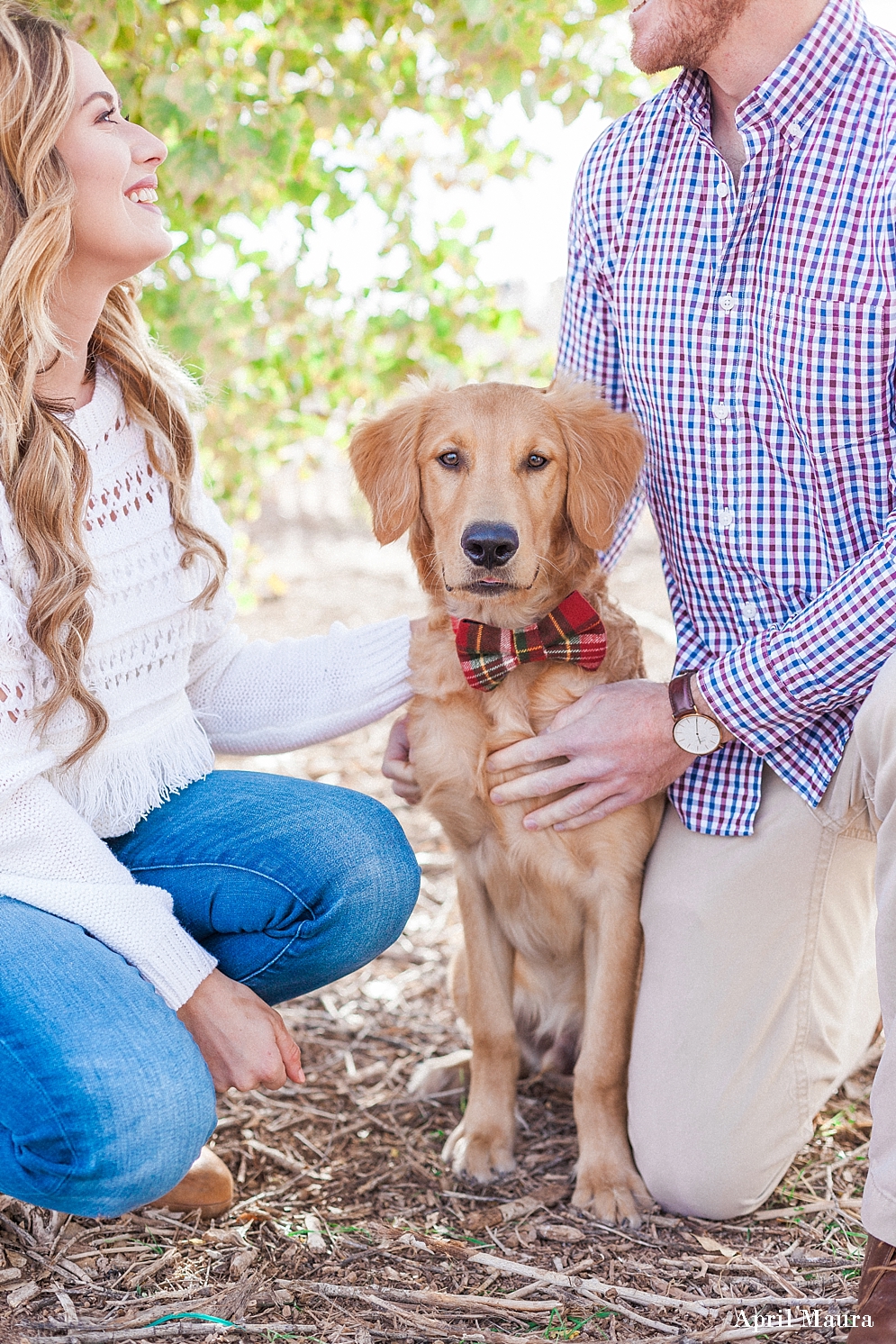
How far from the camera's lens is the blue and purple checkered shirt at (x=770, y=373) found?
6.91 ft

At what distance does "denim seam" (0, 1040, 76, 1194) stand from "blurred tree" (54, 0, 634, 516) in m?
1.79

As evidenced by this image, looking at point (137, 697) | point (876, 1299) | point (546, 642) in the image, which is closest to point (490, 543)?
point (546, 642)

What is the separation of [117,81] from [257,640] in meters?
1.24

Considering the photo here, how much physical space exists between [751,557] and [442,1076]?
4.32 ft

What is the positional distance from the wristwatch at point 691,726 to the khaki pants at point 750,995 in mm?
194

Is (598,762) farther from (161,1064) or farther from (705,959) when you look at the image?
(161,1064)

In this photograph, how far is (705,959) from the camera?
2.32 metres

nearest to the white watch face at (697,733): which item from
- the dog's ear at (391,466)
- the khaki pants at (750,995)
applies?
the khaki pants at (750,995)

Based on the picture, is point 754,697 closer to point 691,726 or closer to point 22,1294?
point 691,726

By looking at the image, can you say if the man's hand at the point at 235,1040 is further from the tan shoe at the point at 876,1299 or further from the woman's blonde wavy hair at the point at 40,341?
the tan shoe at the point at 876,1299

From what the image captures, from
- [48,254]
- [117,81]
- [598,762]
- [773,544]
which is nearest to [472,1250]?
[598,762]

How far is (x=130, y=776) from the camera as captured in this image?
2.18 m

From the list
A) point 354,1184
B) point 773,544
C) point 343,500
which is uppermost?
point 773,544

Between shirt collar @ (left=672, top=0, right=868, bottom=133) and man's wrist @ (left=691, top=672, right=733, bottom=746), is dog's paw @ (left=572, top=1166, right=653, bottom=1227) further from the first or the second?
shirt collar @ (left=672, top=0, right=868, bottom=133)
